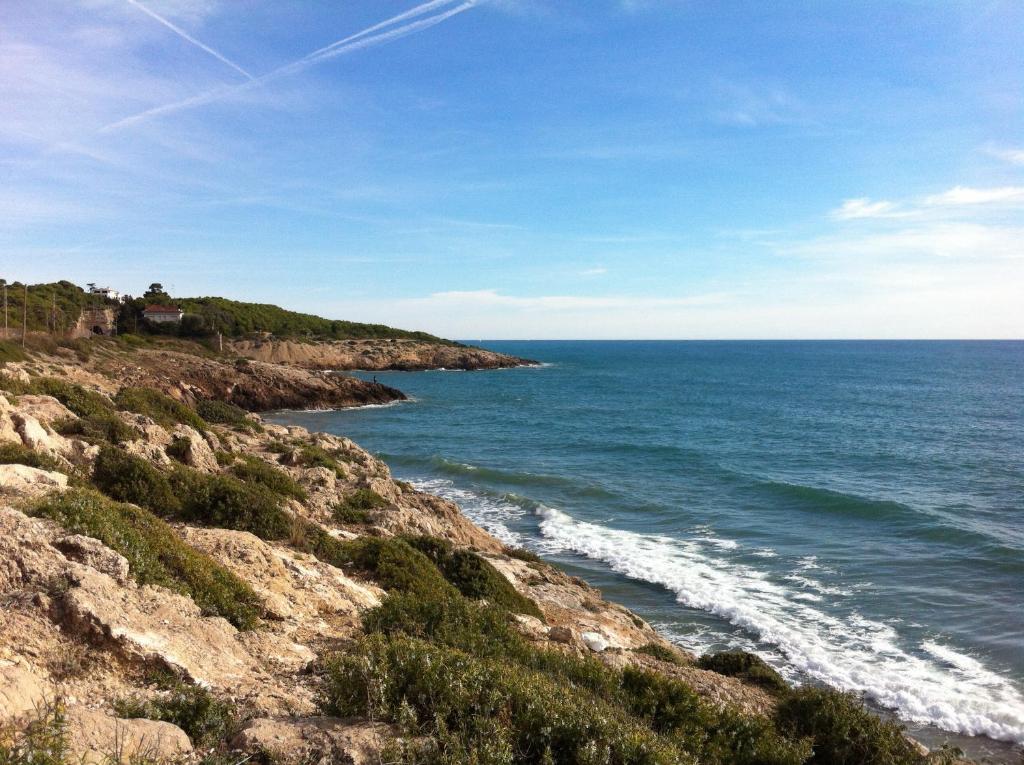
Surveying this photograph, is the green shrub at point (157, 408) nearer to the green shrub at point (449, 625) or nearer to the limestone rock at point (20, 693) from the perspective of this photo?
the green shrub at point (449, 625)

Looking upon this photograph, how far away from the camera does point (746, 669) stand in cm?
1120

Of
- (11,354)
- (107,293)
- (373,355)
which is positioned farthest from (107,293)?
(11,354)

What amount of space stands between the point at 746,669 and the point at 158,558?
367 inches

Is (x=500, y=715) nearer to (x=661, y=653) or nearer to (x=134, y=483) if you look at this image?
(x=661, y=653)

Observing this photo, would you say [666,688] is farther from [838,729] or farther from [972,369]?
[972,369]

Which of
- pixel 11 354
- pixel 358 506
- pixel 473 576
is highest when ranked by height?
pixel 11 354

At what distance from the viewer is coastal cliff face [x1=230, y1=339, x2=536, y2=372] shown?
91.2 m

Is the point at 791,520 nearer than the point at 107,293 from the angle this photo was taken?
Yes

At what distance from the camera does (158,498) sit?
39.0ft

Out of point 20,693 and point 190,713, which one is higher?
point 20,693

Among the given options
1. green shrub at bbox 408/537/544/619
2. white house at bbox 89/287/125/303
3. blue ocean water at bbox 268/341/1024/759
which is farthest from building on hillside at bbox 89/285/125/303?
green shrub at bbox 408/537/544/619

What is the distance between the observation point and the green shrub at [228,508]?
11.8 metres

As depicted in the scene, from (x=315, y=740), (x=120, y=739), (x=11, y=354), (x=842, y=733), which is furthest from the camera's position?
(x=11, y=354)

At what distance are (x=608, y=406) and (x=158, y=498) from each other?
56.7 m
